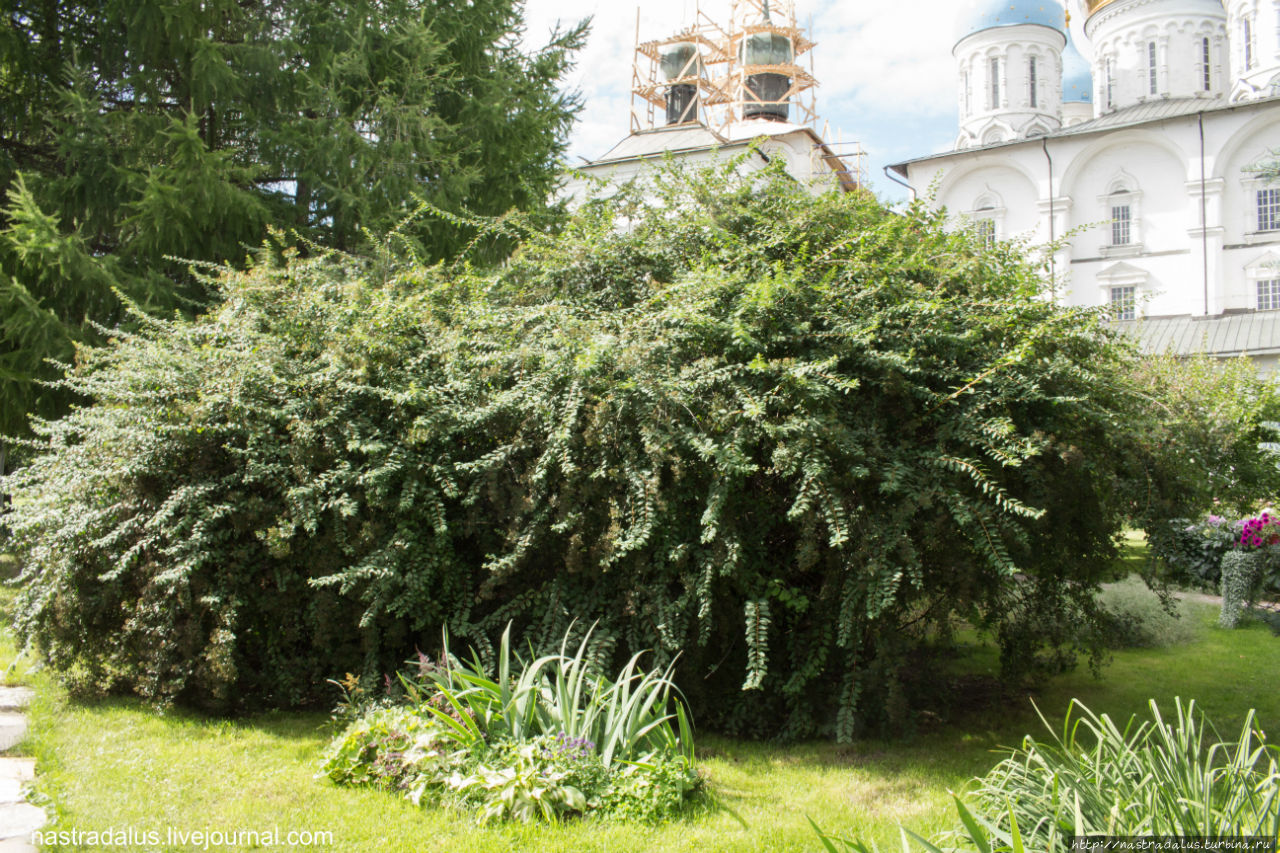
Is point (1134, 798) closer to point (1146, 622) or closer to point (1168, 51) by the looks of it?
point (1146, 622)

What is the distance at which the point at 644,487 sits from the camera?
4945 mm

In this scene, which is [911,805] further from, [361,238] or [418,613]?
[361,238]

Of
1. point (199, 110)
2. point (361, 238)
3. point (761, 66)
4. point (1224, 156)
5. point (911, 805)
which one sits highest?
point (761, 66)

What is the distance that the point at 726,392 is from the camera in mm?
5211

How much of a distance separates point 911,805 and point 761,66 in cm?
4723

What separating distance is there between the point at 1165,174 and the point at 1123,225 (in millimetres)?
2664

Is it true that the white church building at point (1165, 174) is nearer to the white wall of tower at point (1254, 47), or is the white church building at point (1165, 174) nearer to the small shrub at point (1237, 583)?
the white wall of tower at point (1254, 47)

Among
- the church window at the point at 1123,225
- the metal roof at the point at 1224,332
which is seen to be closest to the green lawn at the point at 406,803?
the metal roof at the point at 1224,332

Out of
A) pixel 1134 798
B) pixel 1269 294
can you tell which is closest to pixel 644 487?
pixel 1134 798

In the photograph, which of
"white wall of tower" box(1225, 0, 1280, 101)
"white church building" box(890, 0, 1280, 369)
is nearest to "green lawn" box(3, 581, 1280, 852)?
"white church building" box(890, 0, 1280, 369)

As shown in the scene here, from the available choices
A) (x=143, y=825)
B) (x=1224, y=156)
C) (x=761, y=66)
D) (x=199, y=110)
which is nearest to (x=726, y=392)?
(x=143, y=825)

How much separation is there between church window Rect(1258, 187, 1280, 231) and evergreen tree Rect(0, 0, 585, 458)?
122ft

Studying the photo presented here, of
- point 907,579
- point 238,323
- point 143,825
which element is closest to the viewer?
point 143,825

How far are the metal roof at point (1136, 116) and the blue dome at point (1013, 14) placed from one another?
916cm
